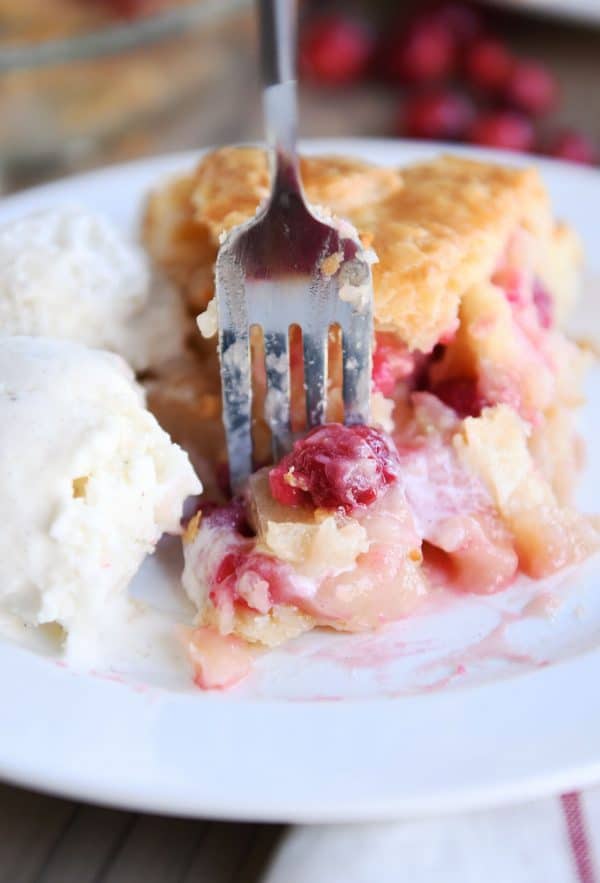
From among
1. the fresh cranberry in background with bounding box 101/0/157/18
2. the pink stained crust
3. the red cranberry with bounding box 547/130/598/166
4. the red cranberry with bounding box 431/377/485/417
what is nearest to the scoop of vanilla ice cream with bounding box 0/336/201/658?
the pink stained crust

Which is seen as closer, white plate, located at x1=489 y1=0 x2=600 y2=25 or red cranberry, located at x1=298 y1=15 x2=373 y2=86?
white plate, located at x1=489 y1=0 x2=600 y2=25

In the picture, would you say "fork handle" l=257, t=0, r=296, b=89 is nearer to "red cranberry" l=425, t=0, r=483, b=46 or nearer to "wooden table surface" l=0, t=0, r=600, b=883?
"wooden table surface" l=0, t=0, r=600, b=883

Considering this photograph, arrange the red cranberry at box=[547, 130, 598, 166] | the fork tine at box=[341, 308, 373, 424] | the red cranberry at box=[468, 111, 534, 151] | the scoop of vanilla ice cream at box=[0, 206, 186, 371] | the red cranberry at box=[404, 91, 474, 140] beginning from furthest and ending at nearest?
the red cranberry at box=[404, 91, 474, 140]
the red cranberry at box=[468, 111, 534, 151]
the red cranberry at box=[547, 130, 598, 166]
the scoop of vanilla ice cream at box=[0, 206, 186, 371]
the fork tine at box=[341, 308, 373, 424]

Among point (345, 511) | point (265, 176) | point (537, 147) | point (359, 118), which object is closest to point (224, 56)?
A: point (359, 118)

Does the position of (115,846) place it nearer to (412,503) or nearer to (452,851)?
(452,851)

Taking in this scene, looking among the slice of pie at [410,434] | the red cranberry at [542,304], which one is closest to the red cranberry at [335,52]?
the slice of pie at [410,434]

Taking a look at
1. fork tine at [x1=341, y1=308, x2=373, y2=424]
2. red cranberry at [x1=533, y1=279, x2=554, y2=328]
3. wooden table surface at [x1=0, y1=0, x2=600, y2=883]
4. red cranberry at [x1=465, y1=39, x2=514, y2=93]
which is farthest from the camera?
red cranberry at [x1=465, y1=39, x2=514, y2=93]

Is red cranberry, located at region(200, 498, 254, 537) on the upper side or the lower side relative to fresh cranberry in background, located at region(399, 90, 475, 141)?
upper
